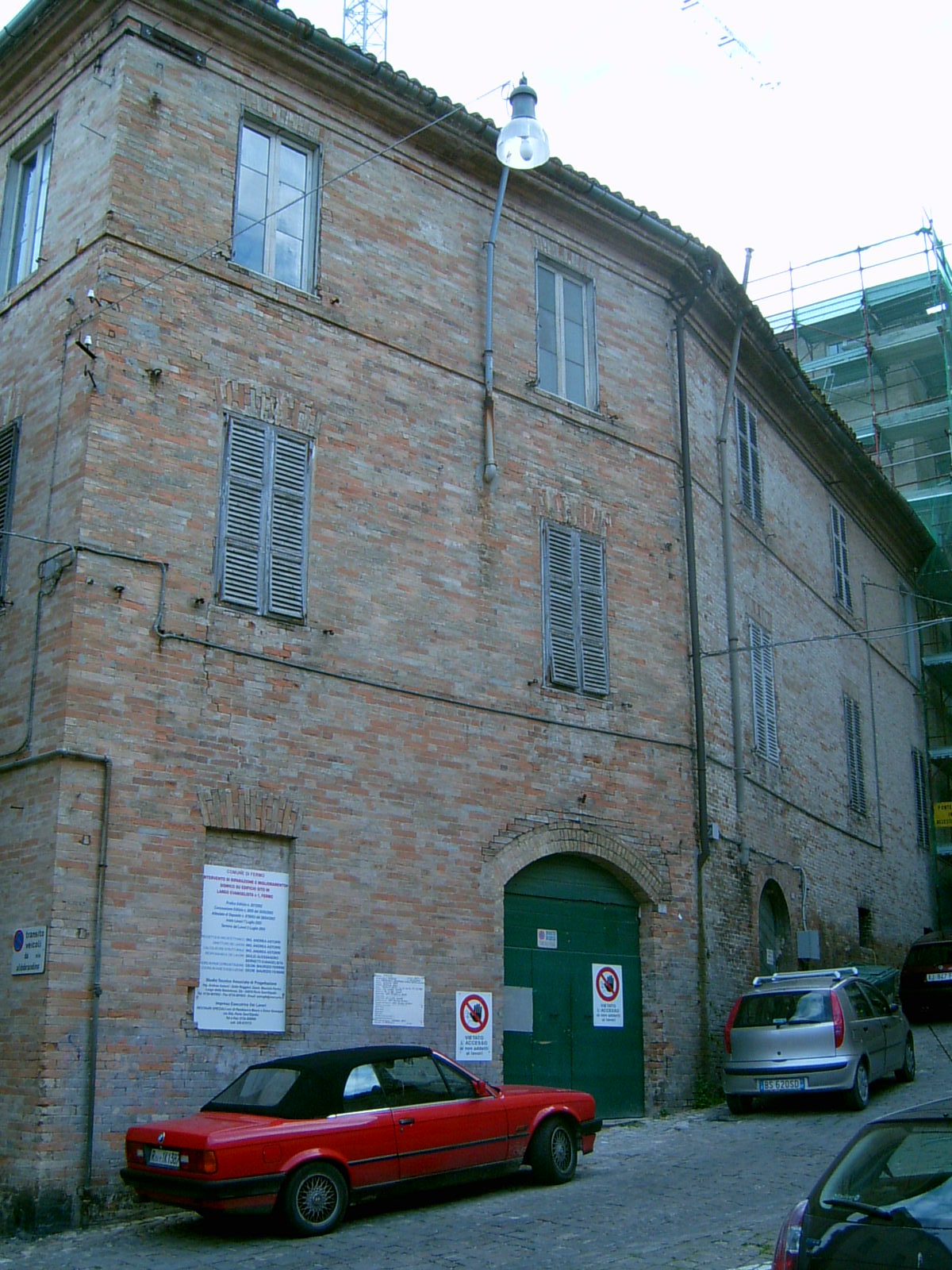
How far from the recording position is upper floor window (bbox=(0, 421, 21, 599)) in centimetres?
1265

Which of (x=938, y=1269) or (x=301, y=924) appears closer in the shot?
(x=938, y=1269)

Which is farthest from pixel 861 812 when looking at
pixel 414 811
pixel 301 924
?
pixel 301 924

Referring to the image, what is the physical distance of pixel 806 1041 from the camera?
14.0 metres

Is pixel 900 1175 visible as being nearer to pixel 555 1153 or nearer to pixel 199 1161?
pixel 199 1161

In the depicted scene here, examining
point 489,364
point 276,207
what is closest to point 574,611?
point 489,364

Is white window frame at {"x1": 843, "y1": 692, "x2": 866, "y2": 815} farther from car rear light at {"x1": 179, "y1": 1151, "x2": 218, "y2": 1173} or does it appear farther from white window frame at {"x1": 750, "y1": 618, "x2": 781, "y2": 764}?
car rear light at {"x1": 179, "y1": 1151, "x2": 218, "y2": 1173}

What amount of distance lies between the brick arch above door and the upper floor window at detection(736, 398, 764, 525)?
661cm

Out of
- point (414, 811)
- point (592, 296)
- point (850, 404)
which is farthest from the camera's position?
point (850, 404)

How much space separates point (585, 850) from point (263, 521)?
5.29 meters

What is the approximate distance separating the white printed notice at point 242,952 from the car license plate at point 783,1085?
5.39 m

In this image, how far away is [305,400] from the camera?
44.8ft

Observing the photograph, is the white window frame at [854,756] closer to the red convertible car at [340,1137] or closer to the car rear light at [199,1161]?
the red convertible car at [340,1137]

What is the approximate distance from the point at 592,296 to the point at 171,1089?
1114 centimetres

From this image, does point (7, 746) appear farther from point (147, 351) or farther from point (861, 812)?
point (861, 812)
